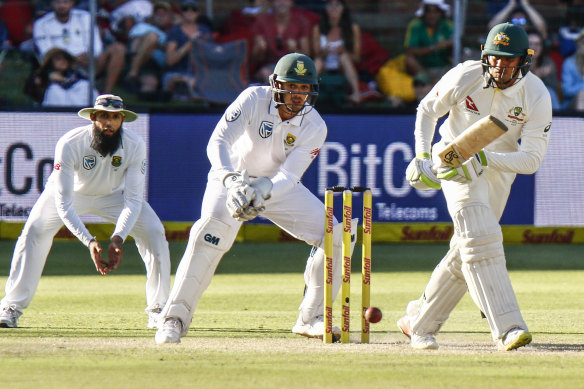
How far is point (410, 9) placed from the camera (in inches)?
531

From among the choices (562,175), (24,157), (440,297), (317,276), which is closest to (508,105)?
(440,297)

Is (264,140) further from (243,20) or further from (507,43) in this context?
(243,20)

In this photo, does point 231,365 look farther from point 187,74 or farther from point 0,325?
point 187,74

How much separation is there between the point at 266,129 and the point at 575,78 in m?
7.65

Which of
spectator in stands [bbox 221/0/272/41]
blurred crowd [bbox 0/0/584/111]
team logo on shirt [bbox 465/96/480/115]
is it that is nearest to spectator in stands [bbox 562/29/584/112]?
blurred crowd [bbox 0/0/584/111]

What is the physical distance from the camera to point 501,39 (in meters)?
5.97

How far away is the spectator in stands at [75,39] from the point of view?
490 inches

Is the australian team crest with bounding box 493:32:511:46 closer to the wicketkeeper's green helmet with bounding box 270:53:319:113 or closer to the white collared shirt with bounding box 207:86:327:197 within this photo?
the wicketkeeper's green helmet with bounding box 270:53:319:113

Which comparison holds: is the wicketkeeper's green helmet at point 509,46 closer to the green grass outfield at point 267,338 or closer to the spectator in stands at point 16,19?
the green grass outfield at point 267,338

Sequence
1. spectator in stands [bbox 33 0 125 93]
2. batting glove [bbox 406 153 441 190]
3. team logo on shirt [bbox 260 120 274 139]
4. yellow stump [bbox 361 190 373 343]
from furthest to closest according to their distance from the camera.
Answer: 1. spectator in stands [bbox 33 0 125 93]
2. team logo on shirt [bbox 260 120 274 139]
3. yellow stump [bbox 361 190 373 343]
4. batting glove [bbox 406 153 441 190]

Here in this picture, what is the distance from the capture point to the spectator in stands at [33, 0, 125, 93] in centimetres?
1244

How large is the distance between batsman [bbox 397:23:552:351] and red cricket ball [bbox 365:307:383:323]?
0.29m

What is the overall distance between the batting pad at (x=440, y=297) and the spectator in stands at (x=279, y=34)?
7.10 meters

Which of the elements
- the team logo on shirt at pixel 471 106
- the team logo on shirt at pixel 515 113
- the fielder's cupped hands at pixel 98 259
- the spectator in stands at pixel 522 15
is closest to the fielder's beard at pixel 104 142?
the fielder's cupped hands at pixel 98 259
